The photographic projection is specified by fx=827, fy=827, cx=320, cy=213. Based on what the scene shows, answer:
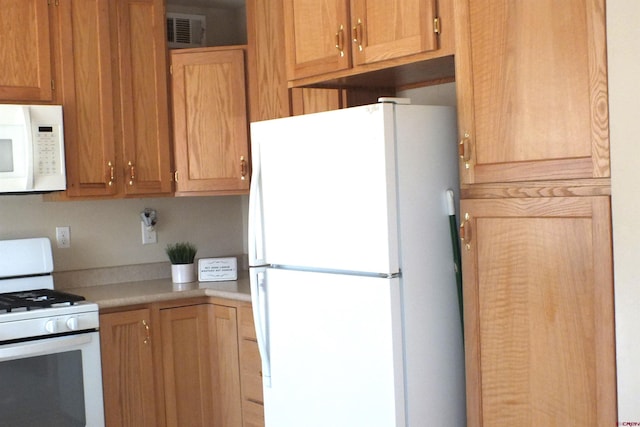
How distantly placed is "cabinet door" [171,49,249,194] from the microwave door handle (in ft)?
2.39

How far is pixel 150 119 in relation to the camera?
4023 mm

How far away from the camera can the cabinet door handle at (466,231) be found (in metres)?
2.56

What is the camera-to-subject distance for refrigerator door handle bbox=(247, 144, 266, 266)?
3.08m

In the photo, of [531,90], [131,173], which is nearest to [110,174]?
[131,173]

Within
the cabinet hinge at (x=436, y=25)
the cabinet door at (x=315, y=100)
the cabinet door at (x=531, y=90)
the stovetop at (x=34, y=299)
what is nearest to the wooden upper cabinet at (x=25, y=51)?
the stovetop at (x=34, y=299)

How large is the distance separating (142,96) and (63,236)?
79 centimetres

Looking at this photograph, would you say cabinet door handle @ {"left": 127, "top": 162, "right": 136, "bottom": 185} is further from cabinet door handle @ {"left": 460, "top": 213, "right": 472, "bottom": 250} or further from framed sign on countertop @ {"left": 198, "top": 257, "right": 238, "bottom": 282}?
cabinet door handle @ {"left": 460, "top": 213, "right": 472, "bottom": 250}

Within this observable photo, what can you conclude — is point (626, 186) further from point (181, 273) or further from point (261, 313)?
point (181, 273)

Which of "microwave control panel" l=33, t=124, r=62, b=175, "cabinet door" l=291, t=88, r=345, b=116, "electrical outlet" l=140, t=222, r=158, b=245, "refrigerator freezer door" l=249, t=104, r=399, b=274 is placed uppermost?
"cabinet door" l=291, t=88, r=345, b=116

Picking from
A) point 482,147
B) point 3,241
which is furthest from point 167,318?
point 482,147

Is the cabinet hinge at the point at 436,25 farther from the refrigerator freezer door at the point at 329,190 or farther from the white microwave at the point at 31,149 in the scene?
the white microwave at the point at 31,149

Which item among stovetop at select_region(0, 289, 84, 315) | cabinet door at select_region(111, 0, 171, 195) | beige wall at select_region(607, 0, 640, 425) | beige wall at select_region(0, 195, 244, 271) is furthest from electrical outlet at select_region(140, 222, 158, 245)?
beige wall at select_region(607, 0, 640, 425)

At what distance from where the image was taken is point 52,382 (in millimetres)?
3461

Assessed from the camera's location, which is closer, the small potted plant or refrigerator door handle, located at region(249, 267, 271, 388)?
refrigerator door handle, located at region(249, 267, 271, 388)
